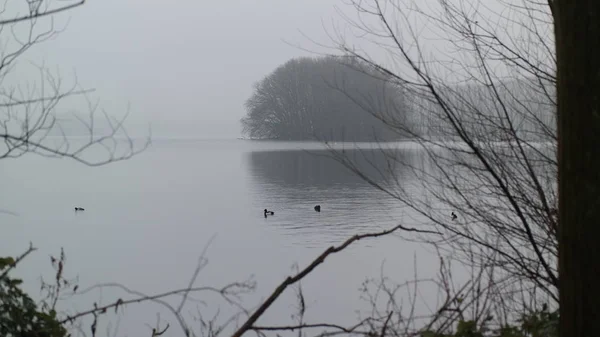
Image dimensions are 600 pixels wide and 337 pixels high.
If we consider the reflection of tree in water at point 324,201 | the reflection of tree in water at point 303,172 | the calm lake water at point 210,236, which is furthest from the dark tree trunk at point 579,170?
the reflection of tree in water at point 303,172

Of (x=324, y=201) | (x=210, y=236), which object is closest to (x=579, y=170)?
(x=210, y=236)

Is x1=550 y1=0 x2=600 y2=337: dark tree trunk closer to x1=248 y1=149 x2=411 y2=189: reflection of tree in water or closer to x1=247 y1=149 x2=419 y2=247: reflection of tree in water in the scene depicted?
x1=247 y1=149 x2=419 y2=247: reflection of tree in water

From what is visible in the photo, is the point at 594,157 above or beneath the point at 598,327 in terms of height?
above

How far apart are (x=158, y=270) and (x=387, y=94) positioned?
678 centimetres

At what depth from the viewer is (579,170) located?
1.60 m

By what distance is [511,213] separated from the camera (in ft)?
14.0

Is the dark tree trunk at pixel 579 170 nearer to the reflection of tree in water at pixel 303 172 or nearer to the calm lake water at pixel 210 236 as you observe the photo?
the calm lake water at pixel 210 236

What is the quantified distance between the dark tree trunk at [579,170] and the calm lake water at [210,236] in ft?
4.68

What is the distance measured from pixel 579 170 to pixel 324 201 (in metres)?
16.2

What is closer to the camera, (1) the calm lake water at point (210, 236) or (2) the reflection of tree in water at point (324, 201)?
(1) the calm lake water at point (210, 236)

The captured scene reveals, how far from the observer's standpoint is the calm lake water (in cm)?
819

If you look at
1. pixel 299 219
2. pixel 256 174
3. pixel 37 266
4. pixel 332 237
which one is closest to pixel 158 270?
pixel 37 266

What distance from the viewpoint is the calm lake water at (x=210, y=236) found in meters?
8.19

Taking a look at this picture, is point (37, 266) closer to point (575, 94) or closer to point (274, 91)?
point (575, 94)
